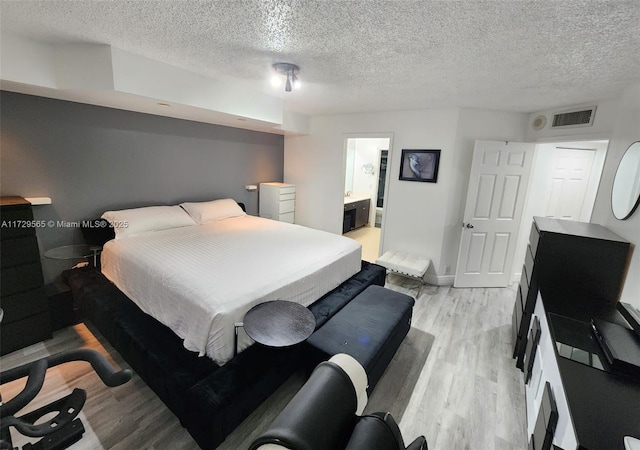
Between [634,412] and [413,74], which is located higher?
[413,74]

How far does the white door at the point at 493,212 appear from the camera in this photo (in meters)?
3.40

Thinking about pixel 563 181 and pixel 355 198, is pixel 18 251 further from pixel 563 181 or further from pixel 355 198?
pixel 563 181

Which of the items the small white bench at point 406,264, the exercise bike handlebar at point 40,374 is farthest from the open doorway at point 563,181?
the exercise bike handlebar at point 40,374

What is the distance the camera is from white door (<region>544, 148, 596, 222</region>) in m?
3.59

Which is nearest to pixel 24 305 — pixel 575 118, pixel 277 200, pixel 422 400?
pixel 277 200

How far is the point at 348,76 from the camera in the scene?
2.41 metres

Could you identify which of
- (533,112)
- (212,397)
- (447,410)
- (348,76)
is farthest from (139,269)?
(533,112)

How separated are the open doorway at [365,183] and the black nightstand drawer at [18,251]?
4.76 metres

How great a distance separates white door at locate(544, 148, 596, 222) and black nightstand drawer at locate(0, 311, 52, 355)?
5.67 metres

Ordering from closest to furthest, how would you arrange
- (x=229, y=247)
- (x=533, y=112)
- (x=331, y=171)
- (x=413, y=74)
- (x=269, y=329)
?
1. (x=269, y=329)
2. (x=413, y=74)
3. (x=229, y=247)
4. (x=533, y=112)
5. (x=331, y=171)

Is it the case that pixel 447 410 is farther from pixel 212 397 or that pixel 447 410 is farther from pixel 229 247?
pixel 229 247

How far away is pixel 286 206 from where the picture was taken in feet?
15.8

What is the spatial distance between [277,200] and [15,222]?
9.88 ft

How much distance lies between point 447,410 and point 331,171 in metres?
3.50
